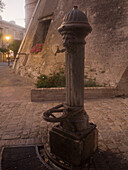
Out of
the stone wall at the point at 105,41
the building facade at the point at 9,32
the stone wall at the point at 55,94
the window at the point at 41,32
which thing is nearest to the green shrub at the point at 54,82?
the stone wall at the point at 105,41

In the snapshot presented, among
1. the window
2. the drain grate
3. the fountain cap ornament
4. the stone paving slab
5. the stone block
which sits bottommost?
the drain grate

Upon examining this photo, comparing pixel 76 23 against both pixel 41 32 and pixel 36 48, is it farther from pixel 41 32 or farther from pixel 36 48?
pixel 41 32

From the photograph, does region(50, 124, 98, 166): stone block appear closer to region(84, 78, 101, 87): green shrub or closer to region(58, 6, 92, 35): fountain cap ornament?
region(58, 6, 92, 35): fountain cap ornament

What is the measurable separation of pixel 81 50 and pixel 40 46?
344 inches

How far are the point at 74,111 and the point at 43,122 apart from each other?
1946 mm

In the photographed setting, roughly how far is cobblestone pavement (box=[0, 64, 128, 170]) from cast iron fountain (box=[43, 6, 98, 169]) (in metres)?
0.71

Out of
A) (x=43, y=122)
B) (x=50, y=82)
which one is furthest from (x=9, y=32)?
(x=43, y=122)

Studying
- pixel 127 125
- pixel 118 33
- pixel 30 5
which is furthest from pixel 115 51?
pixel 30 5

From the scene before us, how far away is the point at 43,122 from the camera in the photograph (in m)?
4.15

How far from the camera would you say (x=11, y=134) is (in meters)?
3.55

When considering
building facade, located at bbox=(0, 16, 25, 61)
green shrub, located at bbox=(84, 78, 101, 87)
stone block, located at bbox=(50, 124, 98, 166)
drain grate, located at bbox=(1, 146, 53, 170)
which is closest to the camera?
stone block, located at bbox=(50, 124, 98, 166)

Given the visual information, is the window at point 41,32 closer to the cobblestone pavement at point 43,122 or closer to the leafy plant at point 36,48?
the leafy plant at point 36,48

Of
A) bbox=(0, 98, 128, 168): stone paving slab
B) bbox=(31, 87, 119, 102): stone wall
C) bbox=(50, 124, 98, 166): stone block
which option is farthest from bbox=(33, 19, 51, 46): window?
bbox=(50, 124, 98, 166): stone block

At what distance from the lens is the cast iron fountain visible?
231cm
